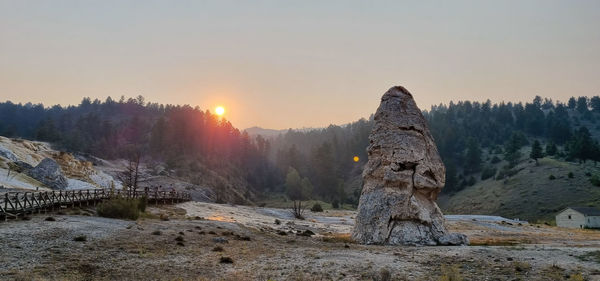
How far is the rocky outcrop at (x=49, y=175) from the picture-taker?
243 ft

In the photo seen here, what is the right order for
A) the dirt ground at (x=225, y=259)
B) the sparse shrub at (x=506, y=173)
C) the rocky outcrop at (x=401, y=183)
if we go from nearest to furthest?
the dirt ground at (x=225, y=259)
the rocky outcrop at (x=401, y=183)
the sparse shrub at (x=506, y=173)

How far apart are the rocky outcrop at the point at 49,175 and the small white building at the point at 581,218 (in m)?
93.3

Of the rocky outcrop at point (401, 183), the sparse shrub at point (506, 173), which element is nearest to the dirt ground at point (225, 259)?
the rocky outcrop at point (401, 183)

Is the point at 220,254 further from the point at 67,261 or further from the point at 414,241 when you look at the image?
the point at 414,241

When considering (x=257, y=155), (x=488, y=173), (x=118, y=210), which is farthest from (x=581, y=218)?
(x=257, y=155)

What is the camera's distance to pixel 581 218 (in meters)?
77.9

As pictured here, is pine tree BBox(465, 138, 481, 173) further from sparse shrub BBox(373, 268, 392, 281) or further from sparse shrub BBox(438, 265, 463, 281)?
sparse shrub BBox(373, 268, 392, 281)

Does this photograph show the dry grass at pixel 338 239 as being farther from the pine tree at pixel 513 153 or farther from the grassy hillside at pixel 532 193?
the pine tree at pixel 513 153

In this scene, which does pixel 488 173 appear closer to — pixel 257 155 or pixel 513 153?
pixel 513 153

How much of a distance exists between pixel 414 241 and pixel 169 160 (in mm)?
126459

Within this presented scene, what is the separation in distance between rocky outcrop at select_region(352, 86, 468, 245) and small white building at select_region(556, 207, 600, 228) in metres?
55.8

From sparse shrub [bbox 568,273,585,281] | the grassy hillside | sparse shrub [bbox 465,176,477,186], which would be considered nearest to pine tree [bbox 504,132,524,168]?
the grassy hillside

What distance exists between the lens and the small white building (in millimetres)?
77062

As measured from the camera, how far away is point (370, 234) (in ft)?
115
